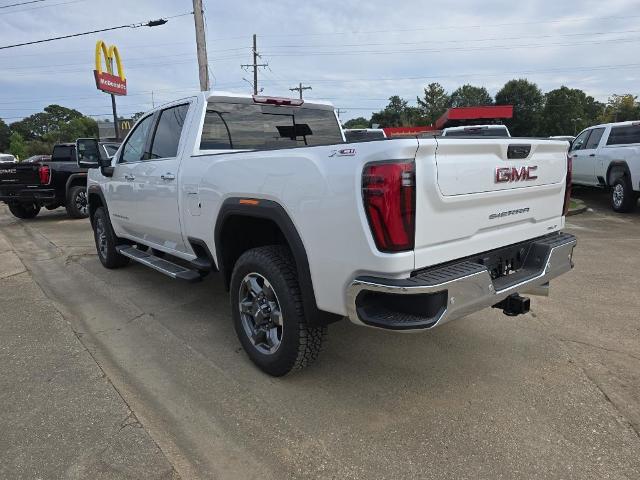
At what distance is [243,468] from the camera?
2.40 metres

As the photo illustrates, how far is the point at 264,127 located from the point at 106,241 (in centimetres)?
310

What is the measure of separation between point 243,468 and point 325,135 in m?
3.39

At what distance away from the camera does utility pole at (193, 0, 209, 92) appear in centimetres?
1538

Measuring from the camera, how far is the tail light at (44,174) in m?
11.5

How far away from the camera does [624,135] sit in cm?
1048

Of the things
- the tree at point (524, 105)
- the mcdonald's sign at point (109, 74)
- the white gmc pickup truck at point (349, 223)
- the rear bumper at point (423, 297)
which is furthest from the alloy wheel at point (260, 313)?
the tree at point (524, 105)

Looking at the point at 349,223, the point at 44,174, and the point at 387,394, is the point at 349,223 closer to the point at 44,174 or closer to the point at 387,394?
the point at 387,394

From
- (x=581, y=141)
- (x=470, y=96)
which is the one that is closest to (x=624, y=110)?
(x=470, y=96)

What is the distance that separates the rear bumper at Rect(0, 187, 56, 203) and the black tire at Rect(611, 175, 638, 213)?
1286 cm

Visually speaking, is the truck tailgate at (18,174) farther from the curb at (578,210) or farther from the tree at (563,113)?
the tree at (563,113)

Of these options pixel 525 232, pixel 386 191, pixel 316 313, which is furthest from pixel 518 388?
pixel 386 191

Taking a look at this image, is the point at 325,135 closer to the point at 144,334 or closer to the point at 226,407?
the point at 144,334

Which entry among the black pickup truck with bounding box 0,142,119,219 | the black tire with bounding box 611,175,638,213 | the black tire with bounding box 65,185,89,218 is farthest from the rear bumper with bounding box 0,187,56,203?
the black tire with bounding box 611,175,638,213

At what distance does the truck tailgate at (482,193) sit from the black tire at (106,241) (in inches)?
189
